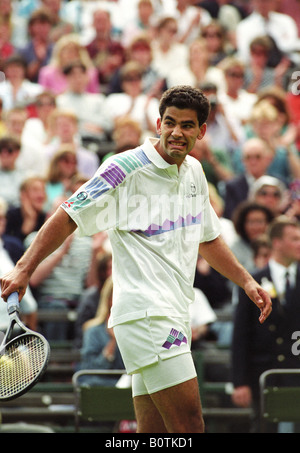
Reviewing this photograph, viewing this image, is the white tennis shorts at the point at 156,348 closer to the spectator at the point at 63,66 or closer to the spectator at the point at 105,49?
the spectator at the point at 63,66

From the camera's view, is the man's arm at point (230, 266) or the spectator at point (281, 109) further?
the spectator at point (281, 109)

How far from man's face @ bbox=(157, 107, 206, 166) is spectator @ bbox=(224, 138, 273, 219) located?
18.0ft

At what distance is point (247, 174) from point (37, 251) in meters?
6.37

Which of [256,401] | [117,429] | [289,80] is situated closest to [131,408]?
[117,429]

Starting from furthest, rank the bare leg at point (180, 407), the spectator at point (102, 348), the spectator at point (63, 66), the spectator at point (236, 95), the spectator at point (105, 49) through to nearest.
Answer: the spectator at point (105, 49), the spectator at point (63, 66), the spectator at point (236, 95), the spectator at point (102, 348), the bare leg at point (180, 407)

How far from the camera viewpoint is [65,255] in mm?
9539

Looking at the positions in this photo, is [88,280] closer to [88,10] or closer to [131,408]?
[131,408]

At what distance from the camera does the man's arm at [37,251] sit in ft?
15.1

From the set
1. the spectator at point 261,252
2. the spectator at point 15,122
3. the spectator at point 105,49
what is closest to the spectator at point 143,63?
the spectator at point 105,49

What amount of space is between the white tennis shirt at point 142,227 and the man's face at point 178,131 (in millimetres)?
91

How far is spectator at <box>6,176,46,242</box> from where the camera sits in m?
9.77

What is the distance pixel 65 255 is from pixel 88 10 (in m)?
6.20

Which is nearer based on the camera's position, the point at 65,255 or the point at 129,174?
the point at 129,174

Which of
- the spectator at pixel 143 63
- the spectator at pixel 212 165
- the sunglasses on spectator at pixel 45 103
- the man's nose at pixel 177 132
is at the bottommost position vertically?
the spectator at pixel 212 165
